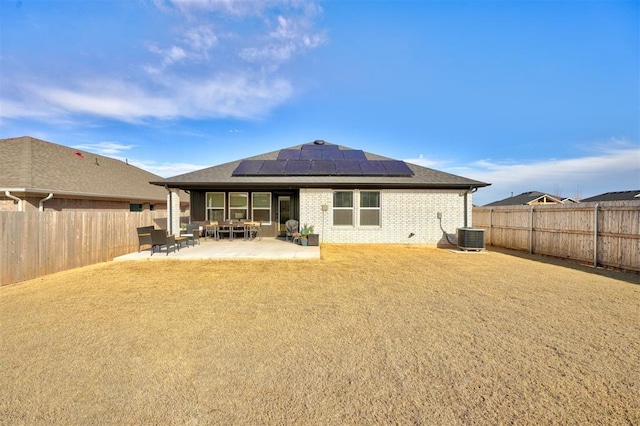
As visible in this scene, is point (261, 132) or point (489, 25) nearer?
point (489, 25)

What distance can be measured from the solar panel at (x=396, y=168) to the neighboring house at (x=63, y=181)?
34.2 ft

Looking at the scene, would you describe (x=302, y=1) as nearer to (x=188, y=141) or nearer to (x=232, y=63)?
→ (x=232, y=63)

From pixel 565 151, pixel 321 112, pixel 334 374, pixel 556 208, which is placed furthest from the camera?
pixel 565 151

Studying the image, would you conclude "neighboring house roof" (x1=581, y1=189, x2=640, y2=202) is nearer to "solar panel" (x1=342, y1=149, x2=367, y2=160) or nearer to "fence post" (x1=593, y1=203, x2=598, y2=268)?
"fence post" (x1=593, y1=203, x2=598, y2=268)

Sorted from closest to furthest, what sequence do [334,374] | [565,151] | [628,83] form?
[334,374] < [628,83] < [565,151]

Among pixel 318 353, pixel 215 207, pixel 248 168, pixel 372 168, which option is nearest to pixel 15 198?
pixel 215 207

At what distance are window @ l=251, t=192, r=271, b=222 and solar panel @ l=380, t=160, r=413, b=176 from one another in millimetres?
6283

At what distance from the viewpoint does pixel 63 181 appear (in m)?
12.2

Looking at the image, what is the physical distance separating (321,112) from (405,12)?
9153 mm

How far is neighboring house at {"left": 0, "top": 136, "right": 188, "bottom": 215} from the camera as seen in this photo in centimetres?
1055

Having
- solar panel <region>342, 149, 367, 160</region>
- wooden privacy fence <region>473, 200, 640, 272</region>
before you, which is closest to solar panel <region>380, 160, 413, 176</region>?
solar panel <region>342, 149, 367, 160</region>

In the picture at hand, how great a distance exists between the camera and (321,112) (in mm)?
18734

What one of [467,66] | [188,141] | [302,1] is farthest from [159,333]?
[188,141]

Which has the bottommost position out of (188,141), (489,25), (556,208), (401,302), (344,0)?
(401,302)
